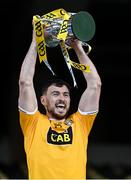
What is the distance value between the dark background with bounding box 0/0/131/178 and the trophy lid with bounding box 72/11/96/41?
3.29m

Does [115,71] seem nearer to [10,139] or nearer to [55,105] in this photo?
[10,139]

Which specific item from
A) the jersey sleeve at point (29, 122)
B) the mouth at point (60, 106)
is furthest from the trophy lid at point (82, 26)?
the jersey sleeve at point (29, 122)

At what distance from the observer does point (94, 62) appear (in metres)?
8.44

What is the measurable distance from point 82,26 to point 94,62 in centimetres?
390

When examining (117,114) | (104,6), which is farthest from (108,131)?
(104,6)

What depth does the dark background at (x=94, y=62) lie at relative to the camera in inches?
319

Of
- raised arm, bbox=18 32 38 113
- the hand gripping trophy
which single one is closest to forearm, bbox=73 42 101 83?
the hand gripping trophy

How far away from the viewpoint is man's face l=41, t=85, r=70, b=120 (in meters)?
4.63

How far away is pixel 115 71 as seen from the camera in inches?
339

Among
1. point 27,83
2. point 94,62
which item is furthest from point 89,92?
point 94,62

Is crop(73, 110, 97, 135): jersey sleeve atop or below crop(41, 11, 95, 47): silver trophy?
below

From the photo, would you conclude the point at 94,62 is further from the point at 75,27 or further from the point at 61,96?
the point at 75,27

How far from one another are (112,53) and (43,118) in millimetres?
3935

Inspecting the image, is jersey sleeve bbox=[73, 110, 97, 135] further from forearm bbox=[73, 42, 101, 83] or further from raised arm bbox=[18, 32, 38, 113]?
raised arm bbox=[18, 32, 38, 113]
